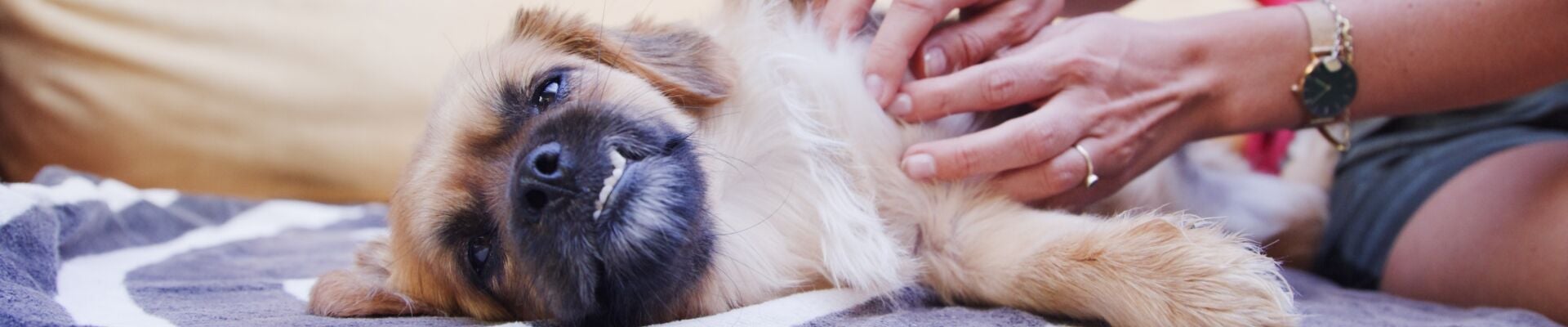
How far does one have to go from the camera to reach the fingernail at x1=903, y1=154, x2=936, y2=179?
147 cm

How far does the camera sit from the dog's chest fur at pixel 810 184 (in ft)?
4.77

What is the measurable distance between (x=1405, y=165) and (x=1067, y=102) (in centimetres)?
108

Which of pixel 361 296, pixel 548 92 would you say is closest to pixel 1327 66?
pixel 548 92

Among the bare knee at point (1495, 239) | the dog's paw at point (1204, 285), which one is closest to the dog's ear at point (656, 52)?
the dog's paw at point (1204, 285)

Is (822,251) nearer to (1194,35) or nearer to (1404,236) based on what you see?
(1194,35)

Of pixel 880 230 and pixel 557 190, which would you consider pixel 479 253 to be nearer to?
pixel 557 190

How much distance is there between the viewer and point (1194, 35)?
157 cm

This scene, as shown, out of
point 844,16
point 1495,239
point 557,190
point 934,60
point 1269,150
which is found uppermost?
point 844,16

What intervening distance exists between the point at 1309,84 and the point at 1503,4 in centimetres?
29

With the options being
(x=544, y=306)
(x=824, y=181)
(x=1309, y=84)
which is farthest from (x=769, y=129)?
(x=1309, y=84)

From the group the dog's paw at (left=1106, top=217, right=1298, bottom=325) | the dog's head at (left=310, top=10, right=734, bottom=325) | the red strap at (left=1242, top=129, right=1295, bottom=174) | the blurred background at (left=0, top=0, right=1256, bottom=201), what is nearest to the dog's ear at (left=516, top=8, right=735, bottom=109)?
the dog's head at (left=310, top=10, right=734, bottom=325)

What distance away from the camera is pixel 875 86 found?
155 centimetres

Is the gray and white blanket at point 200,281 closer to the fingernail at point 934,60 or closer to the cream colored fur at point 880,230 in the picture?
the cream colored fur at point 880,230

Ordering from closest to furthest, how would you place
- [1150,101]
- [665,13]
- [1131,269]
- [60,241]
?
[1131,269], [1150,101], [60,241], [665,13]
